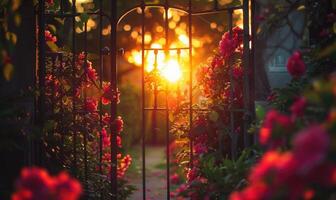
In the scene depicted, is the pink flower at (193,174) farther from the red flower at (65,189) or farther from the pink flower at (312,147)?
the pink flower at (312,147)

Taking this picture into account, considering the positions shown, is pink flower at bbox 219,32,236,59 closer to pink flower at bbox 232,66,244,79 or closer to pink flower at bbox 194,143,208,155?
pink flower at bbox 232,66,244,79

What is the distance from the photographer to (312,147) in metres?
1.85

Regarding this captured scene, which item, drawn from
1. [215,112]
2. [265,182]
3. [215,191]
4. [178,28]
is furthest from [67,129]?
[178,28]

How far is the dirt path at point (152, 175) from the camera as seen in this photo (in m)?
8.99

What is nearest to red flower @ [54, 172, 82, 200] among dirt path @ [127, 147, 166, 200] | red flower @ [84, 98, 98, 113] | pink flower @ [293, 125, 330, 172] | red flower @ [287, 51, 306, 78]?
pink flower @ [293, 125, 330, 172]

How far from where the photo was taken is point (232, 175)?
3.80 metres

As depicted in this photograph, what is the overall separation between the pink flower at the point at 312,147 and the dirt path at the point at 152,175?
21.3ft

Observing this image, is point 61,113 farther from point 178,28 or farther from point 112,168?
point 178,28

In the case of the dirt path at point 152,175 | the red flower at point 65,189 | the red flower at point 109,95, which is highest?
the red flower at point 109,95

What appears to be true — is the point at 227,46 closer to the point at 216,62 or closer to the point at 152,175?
the point at 216,62

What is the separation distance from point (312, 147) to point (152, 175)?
947 centimetres

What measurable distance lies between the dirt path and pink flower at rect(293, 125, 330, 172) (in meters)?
6.50

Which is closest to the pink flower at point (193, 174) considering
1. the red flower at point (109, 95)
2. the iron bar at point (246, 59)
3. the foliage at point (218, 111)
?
the foliage at point (218, 111)

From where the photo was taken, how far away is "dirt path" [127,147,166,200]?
8.99 m
